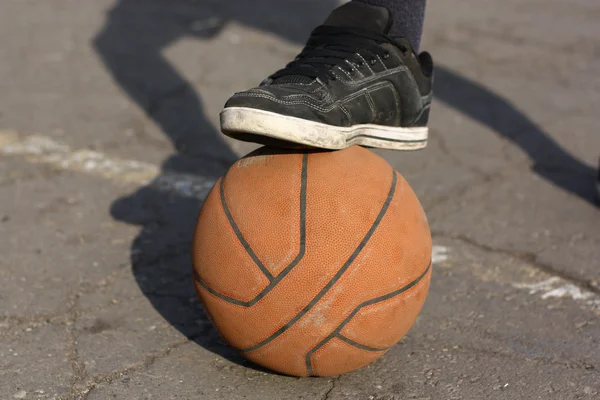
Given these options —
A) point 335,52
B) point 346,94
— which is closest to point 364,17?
point 335,52

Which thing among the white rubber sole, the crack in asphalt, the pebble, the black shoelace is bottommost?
the crack in asphalt

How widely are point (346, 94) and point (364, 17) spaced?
0.43 meters

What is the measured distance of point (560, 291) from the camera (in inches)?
132

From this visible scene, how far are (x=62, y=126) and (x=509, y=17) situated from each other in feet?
13.9

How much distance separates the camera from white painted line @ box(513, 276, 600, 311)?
3.27 m

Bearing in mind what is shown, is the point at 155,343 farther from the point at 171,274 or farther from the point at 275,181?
the point at 275,181

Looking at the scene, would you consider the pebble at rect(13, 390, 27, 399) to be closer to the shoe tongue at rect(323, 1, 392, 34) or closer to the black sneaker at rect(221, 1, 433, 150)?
the black sneaker at rect(221, 1, 433, 150)

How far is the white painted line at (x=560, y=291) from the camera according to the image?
3.27 meters

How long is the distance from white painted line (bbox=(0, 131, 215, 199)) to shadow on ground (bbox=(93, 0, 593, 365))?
0.15 ft

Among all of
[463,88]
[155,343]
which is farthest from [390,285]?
[463,88]

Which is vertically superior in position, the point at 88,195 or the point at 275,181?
the point at 275,181

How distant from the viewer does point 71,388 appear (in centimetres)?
257

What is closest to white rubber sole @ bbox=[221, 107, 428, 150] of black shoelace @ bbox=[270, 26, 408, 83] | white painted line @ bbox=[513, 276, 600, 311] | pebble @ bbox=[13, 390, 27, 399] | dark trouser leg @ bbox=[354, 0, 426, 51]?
black shoelace @ bbox=[270, 26, 408, 83]

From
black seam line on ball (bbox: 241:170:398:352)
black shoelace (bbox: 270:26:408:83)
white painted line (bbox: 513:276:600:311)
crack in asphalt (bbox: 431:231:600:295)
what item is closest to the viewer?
black seam line on ball (bbox: 241:170:398:352)
